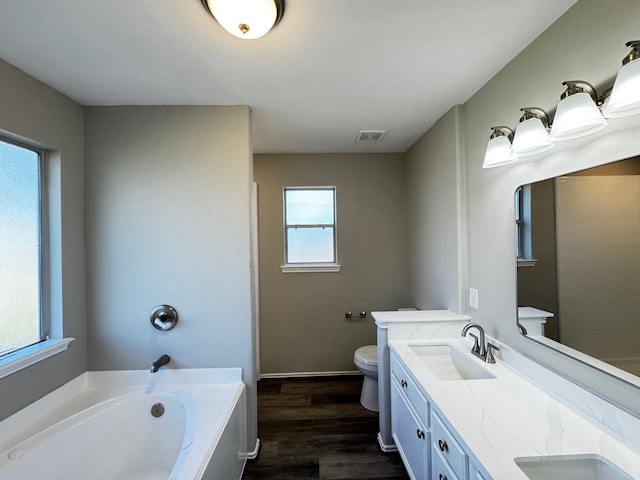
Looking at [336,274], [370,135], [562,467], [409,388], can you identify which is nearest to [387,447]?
[409,388]

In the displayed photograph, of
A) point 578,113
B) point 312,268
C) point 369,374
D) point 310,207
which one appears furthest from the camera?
point 310,207

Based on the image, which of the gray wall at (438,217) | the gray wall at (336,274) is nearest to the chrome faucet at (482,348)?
the gray wall at (438,217)

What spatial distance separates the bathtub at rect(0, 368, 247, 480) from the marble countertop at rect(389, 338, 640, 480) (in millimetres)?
1091

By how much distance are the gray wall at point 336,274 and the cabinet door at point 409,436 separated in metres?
1.14

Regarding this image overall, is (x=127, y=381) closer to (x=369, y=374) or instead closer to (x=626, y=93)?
(x=369, y=374)

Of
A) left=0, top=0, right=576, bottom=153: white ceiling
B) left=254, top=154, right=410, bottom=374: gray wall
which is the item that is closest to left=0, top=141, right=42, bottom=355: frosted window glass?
left=0, top=0, right=576, bottom=153: white ceiling

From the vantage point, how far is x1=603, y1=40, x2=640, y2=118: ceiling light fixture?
801mm

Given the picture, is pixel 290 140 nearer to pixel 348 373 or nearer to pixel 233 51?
pixel 233 51

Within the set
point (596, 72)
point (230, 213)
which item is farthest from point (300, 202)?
point (596, 72)

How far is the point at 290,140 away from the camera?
8.25 feet

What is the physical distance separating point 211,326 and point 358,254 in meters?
1.67

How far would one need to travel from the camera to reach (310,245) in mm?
A: 3033

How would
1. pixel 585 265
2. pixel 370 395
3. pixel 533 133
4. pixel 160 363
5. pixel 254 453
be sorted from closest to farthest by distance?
pixel 585 265 → pixel 533 133 → pixel 160 363 → pixel 254 453 → pixel 370 395

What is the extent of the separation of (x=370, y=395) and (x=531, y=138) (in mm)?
2242
